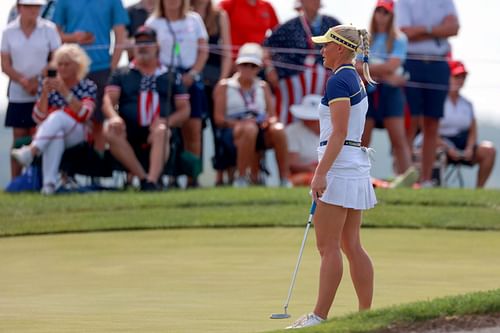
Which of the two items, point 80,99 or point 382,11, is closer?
point 80,99

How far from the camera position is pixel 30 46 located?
17234mm

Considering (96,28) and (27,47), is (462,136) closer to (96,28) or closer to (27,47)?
(96,28)

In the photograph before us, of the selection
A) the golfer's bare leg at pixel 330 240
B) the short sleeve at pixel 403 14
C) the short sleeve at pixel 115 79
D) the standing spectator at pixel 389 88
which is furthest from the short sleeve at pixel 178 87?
the golfer's bare leg at pixel 330 240

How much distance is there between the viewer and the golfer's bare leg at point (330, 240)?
8188 millimetres

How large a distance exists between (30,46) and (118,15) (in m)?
1.35

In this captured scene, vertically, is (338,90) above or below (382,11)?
below

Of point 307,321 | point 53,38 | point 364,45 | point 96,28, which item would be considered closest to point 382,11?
point 96,28

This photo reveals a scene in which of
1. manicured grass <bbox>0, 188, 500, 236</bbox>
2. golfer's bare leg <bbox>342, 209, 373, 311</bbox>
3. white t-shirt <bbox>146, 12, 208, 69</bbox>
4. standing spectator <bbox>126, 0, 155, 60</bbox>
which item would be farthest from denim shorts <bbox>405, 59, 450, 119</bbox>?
golfer's bare leg <bbox>342, 209, 373, 311</bbox>

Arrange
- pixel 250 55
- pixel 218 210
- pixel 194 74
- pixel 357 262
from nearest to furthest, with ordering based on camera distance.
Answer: pixel 357 262, pixel 218 210, pixel 250 55, pixel 194 74

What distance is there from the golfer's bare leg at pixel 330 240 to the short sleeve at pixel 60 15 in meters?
10.3

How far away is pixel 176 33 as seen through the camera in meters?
17.8

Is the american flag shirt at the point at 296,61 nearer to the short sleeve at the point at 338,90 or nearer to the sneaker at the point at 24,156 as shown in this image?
the sneaker at the point at 24,156

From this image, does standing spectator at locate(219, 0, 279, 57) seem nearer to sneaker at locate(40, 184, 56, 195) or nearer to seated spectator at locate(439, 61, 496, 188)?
seated spectator at locate(439, 61, 496, 188)

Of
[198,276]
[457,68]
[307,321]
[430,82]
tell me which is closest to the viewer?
[307,321]
